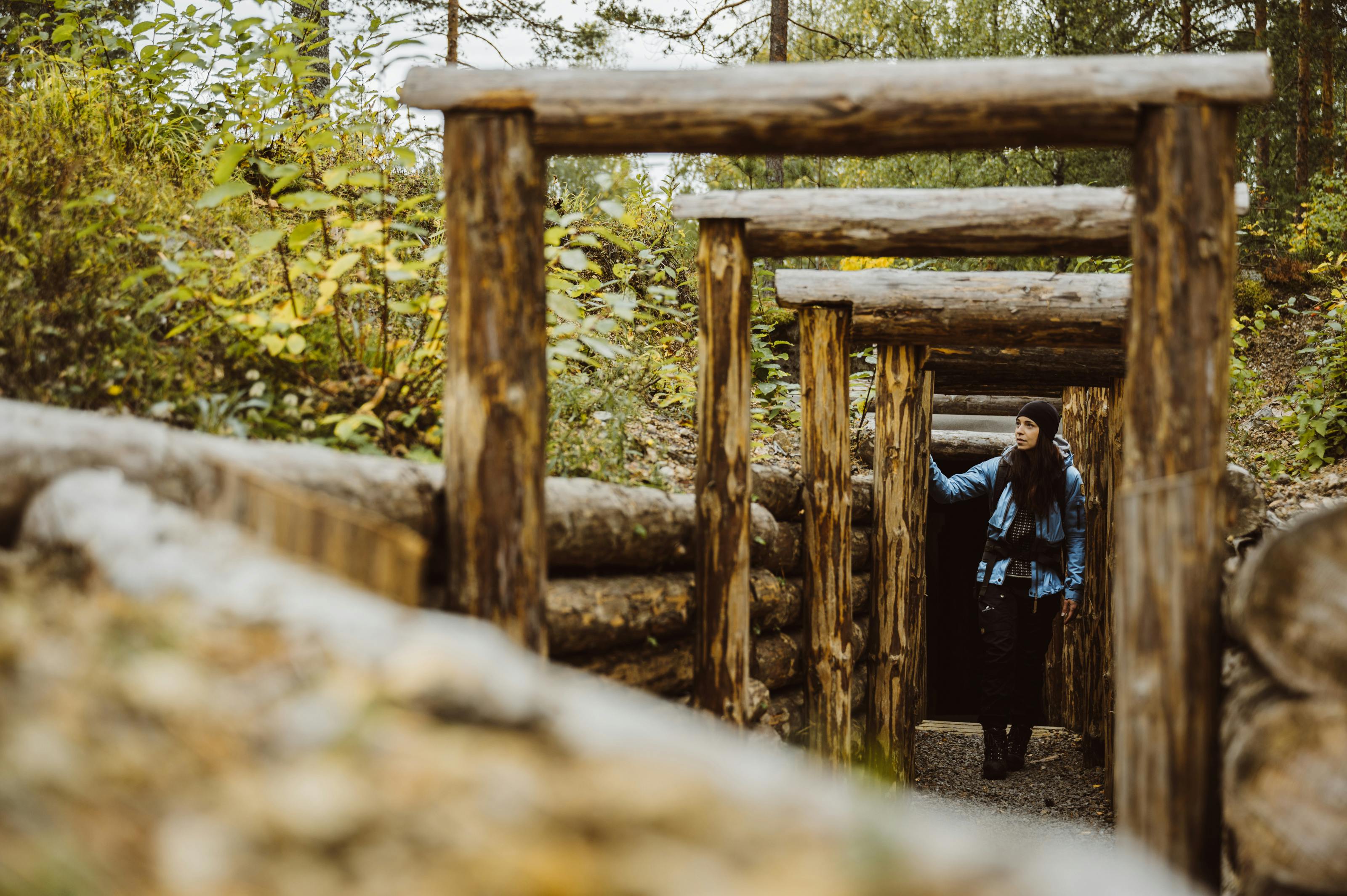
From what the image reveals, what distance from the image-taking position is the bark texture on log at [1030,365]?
653cm

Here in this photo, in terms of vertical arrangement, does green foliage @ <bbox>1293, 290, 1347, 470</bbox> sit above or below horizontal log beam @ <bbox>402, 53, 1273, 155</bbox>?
below

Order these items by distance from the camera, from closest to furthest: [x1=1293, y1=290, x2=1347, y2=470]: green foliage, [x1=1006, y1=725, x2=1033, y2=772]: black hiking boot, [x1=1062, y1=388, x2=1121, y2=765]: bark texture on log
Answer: [x1=1006, y1=725, x2=1033, y2=772]: black hiking boot < [x1=1062, y1=388, x2=1121, y2=765]: bark texture on log < [x1=1293, y1=290, x2=1347, y2=470]: green foliage

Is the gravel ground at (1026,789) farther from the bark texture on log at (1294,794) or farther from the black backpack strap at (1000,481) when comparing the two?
the bark texture on log at (1294,794)

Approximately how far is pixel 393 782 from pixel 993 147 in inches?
107

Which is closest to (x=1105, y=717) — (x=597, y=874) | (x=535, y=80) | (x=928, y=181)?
(x=535, y=80)

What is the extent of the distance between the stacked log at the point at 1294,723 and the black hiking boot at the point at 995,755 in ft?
14.2

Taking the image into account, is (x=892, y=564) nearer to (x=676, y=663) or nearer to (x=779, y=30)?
(x=676, y=663)

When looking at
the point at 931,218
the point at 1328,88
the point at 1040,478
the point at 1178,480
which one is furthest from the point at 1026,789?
the point at 1328,88

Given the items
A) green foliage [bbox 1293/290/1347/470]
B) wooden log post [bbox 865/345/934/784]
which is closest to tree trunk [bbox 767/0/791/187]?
wooden log post [bbox 865/345/934/784]

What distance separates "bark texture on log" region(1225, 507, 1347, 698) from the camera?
2.20m

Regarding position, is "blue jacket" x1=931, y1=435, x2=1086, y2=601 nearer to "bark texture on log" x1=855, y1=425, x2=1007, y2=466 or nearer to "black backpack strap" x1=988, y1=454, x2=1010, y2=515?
"black backpack strap" x1=988, y1=454, x2=1010, y2=515

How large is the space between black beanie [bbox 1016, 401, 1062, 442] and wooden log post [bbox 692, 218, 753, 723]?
3232mm

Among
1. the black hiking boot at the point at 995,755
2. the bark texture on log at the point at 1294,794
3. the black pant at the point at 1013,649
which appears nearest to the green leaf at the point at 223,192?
the bark texture on log at the point at 1294,794

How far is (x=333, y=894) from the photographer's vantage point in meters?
1.14
